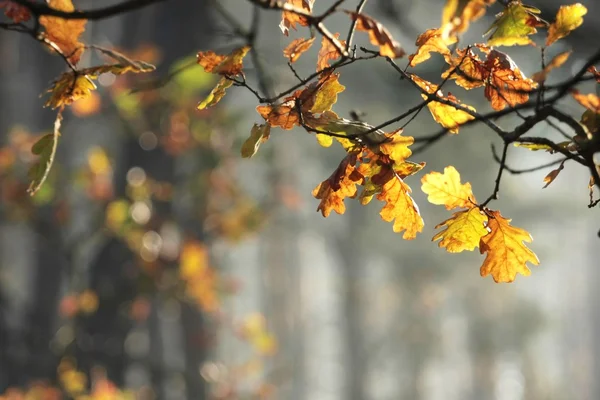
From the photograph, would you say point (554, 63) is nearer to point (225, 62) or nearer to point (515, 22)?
point (515, 22)

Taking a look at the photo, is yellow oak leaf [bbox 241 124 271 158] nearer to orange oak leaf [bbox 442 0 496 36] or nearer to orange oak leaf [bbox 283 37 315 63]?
orange oak leaf [bbox 283 37 315 63]

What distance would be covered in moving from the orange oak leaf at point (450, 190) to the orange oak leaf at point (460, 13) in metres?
0.35

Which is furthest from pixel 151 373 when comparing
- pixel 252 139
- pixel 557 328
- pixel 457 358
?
pixel 457 358

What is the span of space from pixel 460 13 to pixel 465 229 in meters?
0.41

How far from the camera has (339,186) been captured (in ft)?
3.48

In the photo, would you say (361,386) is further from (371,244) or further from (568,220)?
(568,220)

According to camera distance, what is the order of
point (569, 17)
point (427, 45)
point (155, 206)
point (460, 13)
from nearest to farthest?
point (460, 13)
point (569, 17)
point (427, 45)
point (155, 206)

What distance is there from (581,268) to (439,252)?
66.5 ft

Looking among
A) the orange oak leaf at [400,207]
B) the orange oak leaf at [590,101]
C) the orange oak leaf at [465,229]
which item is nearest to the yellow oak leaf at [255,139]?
the orange oak leaf at [400,207]

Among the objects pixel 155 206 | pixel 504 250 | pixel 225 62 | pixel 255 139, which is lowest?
pixel 504 250

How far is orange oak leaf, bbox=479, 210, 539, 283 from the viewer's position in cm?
108

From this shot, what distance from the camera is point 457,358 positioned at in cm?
2306

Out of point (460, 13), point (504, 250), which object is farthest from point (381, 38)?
point (504, 250)

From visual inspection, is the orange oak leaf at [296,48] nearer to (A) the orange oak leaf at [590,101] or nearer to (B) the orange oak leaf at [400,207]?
(B) the orange oak leaf at [400,207]
